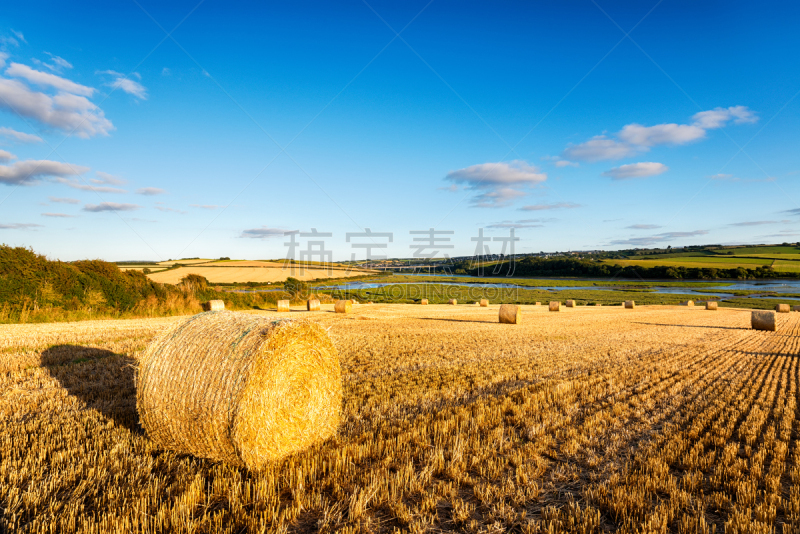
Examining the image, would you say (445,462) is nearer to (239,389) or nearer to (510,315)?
(239,389)

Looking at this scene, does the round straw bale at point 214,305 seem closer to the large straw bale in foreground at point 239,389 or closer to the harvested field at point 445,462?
the harvested field at point 445,462

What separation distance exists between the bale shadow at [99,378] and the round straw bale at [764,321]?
27.8 meters

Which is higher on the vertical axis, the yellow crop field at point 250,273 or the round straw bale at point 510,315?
the yellow crop field at point 250,273

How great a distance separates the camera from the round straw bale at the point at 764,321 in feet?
69.2

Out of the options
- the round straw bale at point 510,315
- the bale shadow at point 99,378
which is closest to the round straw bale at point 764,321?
the round straw bale at point 510,315

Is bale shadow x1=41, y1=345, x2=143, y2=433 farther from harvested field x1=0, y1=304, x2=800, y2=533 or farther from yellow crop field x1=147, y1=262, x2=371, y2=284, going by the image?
yellow crop field x1=147, y1=262, x2=371, y2=284

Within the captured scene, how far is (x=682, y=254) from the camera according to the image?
12588cm

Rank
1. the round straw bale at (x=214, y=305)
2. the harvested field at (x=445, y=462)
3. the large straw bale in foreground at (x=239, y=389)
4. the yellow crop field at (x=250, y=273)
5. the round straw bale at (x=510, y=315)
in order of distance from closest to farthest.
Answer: the harvested field at (x=445, y=462), the large straw bale in foreground at (x=239, y=389), the round straw bale at (x=510, y=315), the round straw bale at (x=214, y=305), the yellow crop field at (x=250, y=273)

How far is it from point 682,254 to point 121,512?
154 meters

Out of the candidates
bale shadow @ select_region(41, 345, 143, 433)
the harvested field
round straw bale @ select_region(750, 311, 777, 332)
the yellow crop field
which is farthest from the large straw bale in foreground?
the yellow crop field

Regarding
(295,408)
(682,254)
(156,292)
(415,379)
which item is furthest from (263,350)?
(682,254)

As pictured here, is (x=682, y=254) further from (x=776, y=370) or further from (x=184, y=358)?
(x=184, y=358)

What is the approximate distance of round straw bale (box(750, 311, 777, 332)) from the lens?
21094 millimetres

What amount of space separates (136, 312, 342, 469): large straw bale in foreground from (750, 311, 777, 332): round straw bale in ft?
84.7
